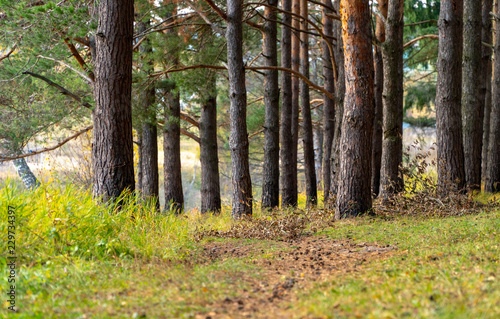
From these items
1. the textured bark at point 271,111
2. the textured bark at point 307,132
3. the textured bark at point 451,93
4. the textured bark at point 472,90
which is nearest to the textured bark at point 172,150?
the textured bark at point 271,111

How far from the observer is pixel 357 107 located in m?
7.33

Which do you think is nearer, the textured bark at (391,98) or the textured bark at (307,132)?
the textured bark at (391,98)

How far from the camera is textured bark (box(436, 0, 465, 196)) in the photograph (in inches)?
328

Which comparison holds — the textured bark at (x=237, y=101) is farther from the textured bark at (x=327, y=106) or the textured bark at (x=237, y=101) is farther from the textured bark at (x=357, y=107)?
the textured bark at (x=327, y=106)

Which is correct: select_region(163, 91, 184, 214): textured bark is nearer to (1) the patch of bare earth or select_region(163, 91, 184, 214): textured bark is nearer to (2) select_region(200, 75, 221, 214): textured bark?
(2) select_region(200, 75, 221, 214): textured bark

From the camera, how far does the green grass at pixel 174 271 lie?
274cm

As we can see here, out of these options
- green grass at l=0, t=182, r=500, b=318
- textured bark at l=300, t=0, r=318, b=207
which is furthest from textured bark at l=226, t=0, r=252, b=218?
textured bark at l=300, t=0, r=318, b=207

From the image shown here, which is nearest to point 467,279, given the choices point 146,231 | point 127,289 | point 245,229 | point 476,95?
point 127,289

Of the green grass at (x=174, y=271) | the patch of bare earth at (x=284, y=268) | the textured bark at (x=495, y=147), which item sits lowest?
the patch of bare earth at (x=284, y=268)

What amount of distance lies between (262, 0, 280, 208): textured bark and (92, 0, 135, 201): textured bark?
5.05 m

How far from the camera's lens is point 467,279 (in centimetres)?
304

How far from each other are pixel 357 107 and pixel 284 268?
389 cm

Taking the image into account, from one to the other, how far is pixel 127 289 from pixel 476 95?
9.59 metres

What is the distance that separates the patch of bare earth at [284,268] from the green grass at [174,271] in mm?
91
